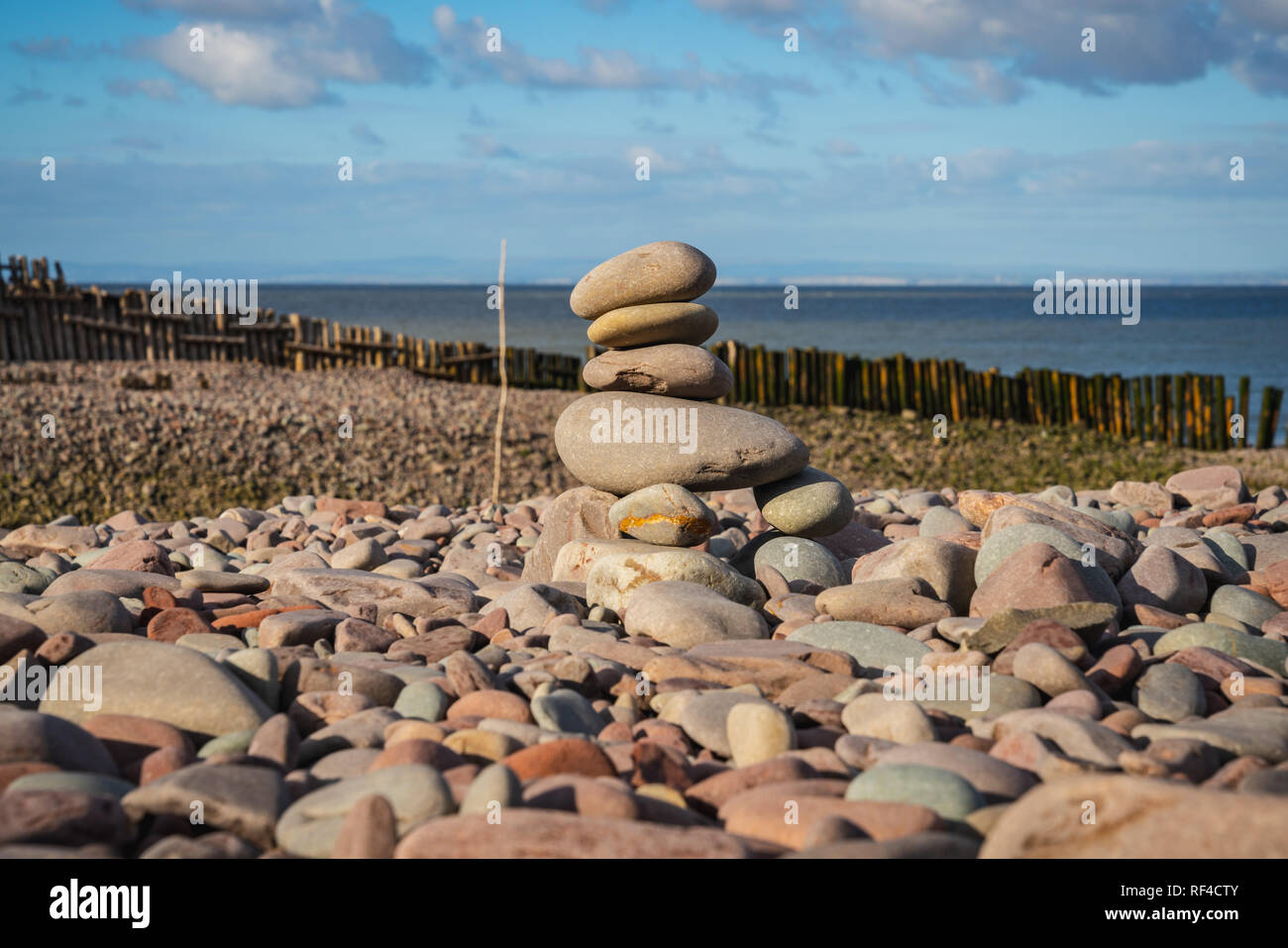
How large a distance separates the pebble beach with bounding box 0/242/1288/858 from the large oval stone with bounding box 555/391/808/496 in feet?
0.07

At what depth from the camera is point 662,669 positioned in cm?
383

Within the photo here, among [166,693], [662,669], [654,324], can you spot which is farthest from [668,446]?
[166,693]

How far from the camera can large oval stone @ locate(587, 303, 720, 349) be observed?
597 centimetres

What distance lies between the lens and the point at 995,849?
235cm

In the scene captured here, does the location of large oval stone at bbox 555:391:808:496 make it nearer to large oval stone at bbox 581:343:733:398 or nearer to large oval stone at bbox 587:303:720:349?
large oval stone at bbox 581:343:733:398

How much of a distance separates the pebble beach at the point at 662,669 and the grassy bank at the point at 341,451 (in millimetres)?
2812

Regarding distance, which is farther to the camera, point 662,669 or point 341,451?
point 341,451

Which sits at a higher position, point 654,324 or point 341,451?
point 654,324

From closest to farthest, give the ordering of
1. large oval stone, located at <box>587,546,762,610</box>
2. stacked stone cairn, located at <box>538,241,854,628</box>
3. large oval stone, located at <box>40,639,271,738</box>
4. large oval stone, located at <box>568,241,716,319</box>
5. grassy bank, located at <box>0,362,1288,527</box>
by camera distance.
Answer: large oval stone, located at <box>40,639,271,738</box>, large oval stone, located at <box>587,546,762,610</box>, stacked stone cairn, located at <box>538,241,854,628</box>, large oval stone, located at <box>568,241,716,319</box>, grassy bank, located at <box>0,362,1288,527</box>

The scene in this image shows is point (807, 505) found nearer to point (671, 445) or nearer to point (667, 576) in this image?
point (671, 445)

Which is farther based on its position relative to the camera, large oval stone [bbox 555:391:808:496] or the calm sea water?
the calm sea water

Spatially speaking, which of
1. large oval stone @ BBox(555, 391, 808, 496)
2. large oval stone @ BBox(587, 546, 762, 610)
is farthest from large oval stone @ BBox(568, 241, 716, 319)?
large oval stone @ BBox(587, 546, 762, 610)

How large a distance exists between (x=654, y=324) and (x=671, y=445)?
29.1 inches
